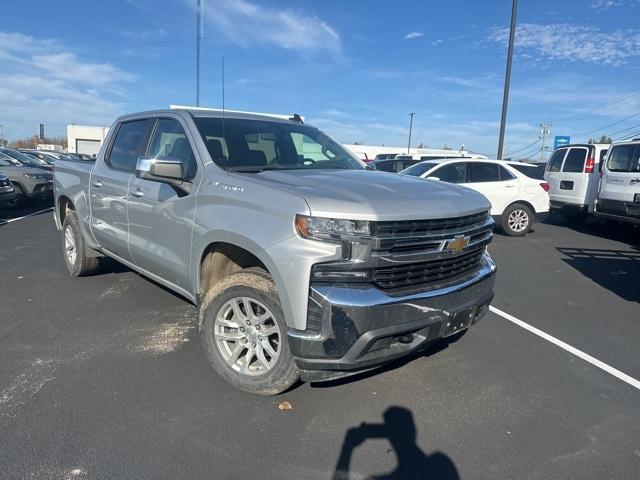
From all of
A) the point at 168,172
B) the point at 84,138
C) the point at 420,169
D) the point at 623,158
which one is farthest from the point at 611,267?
the point at 84,138

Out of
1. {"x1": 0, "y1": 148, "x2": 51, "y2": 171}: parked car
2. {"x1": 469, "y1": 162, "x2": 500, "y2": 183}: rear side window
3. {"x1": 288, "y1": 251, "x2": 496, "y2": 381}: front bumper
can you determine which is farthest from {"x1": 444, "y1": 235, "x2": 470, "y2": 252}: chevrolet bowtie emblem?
{"x1": 0, "y1": 148, "x2": 51, "y2": 171}: parked car

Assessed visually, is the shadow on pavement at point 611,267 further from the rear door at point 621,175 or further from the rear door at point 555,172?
the rear door at point 555,172

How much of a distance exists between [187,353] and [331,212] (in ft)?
6.56

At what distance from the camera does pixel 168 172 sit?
3506mm

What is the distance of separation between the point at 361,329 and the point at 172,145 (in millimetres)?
2477

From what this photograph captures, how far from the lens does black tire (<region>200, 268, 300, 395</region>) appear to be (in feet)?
9.69

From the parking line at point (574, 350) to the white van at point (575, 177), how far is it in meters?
7.69

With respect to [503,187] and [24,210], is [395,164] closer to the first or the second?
[503,187]

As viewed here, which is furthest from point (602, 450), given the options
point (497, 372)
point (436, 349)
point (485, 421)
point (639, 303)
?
point (639, 303)

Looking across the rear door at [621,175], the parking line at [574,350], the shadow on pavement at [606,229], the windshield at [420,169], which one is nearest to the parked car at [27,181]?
the windshield at [420,169]

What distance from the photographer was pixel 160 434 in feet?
9.27

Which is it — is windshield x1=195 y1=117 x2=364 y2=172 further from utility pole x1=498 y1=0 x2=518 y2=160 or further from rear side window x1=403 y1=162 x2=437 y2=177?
utility pole x1=498 y1=0 x2=518 y2=160

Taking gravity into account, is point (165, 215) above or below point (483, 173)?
below

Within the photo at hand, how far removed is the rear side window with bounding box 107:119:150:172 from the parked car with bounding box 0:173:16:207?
8794mm
